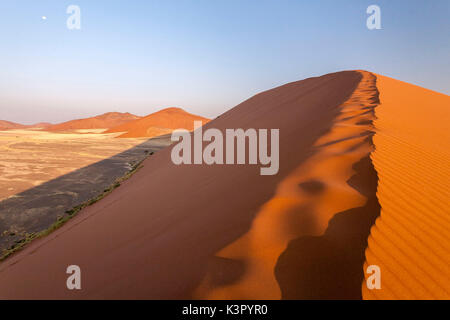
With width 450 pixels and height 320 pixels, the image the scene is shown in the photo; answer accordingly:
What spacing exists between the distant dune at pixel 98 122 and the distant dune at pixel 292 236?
87.1m

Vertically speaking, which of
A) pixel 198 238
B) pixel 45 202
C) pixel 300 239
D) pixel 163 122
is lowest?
pixel 45 202

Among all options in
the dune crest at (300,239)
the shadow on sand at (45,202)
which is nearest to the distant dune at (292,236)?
the dune crest at (300,239)

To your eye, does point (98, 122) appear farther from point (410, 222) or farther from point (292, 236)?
point (410, 222)

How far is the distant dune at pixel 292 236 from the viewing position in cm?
147

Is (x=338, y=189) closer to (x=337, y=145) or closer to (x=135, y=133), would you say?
(x=337, y=145)

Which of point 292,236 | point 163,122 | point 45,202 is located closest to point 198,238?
point 292,236

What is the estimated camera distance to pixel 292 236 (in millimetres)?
1726

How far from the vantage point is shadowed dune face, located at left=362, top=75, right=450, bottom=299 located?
1.41 meters

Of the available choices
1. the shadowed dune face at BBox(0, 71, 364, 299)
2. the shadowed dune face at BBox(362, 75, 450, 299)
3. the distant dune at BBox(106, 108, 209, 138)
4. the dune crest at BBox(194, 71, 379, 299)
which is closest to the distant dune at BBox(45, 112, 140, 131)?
the distant dune at BBox(106, 108, 209, 138)

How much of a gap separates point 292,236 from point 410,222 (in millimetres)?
941

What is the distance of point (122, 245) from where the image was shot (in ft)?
9.10

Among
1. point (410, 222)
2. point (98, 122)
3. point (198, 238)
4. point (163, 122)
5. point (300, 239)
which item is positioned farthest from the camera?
point (98, 122)

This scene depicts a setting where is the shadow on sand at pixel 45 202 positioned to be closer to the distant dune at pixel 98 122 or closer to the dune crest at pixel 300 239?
the dune crest at pixel 300 239
